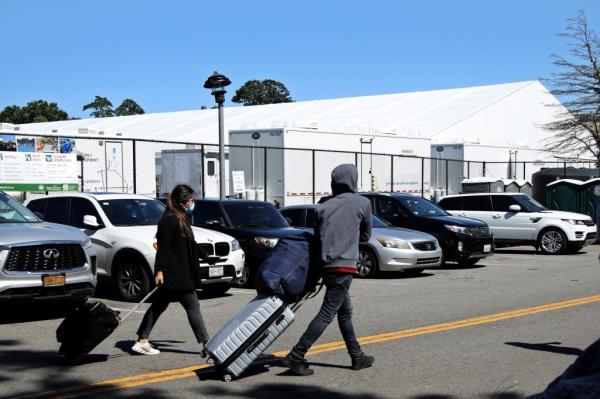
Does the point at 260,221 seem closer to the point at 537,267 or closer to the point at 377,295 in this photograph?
the point at 377,295

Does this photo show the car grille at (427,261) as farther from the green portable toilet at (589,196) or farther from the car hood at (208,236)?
the green portable toilet at (589,196)

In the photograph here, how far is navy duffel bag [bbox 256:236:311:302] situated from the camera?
6609 mm

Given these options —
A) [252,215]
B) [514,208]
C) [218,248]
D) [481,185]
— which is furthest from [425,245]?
[481,185]

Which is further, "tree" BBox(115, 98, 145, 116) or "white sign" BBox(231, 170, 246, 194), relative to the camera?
"tree" BBox(115, 98, 145, 116)

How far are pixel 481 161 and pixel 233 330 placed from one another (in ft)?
93.5

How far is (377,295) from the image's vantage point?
1275 cm

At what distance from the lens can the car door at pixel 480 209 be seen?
21859mm

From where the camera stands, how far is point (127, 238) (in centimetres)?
1195

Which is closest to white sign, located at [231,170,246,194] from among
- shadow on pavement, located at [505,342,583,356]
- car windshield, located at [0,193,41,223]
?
car windshield, located at [0,193,41,223]

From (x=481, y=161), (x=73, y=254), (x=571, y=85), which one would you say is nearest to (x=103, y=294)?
(x=73, y=254)

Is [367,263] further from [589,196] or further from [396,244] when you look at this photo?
[589,196]

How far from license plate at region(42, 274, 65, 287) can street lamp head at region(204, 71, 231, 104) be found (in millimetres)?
8919

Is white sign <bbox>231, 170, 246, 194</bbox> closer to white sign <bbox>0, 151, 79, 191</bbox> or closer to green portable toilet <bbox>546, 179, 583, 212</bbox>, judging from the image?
white sign <bbox>0, 151, 79, 191</bbox>

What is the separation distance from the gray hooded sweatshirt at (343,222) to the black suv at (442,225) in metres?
10.8
